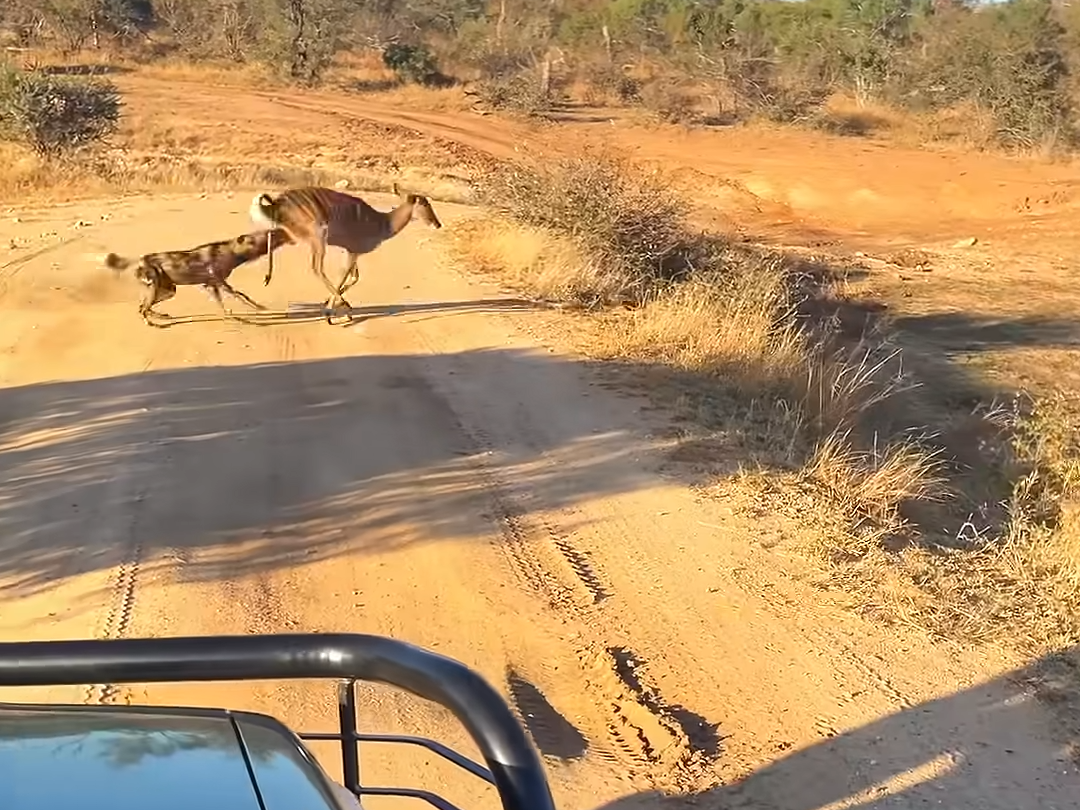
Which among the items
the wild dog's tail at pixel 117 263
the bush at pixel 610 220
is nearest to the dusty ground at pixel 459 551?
the wild dog's tail at pixel 117 263

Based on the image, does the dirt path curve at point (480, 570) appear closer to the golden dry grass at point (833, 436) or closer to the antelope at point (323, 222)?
the golden dry grass at point (833, 436)

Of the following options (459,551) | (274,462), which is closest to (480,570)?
(459,551)

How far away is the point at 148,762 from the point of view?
7.09ft

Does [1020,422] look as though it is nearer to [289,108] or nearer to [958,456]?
[958,456]

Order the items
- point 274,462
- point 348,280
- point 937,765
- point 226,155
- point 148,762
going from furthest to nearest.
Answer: point 226,155 → point 348,280 → point 274,462 → point 937,765 → point 148,762

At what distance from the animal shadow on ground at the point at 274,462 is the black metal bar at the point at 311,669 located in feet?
13.4

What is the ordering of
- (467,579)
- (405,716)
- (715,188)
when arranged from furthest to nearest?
(715,188)
(467,579)
(405,716)

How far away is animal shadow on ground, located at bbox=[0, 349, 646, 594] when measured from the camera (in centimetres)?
663

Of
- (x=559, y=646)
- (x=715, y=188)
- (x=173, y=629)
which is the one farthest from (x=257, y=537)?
(x=715, y=188)

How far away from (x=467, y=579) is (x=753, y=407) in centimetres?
369

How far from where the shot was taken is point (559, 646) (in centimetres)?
593

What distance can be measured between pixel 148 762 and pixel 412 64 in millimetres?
36067

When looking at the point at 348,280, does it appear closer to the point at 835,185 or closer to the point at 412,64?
the point at 835,185

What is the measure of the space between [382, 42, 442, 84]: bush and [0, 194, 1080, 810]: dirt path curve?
27.5 m
